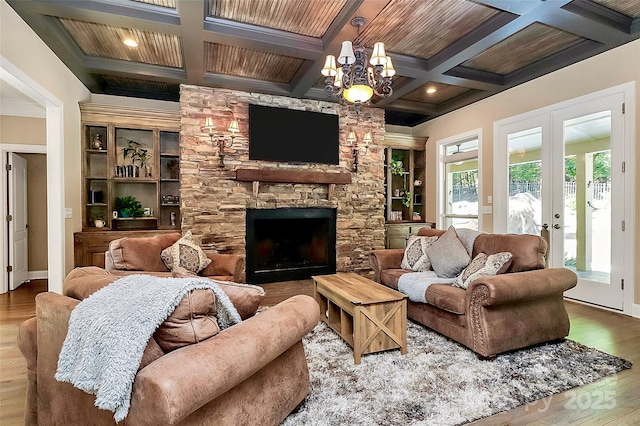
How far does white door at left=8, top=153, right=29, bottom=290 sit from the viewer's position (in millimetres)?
4574

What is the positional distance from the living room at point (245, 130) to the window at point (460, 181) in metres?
0.13

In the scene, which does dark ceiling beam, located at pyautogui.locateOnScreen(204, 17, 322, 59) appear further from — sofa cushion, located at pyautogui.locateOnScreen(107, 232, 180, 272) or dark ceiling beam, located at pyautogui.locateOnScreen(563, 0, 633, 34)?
dark ceiling beam, located at pyautogui.locateOnScreen(563, 0, 633, 34)

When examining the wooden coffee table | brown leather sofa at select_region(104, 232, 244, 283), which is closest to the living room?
brown leather sofa at select_region(104, 232, 244, 283)

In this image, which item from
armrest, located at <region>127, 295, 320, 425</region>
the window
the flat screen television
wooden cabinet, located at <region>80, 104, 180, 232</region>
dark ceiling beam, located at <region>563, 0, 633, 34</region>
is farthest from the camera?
the window

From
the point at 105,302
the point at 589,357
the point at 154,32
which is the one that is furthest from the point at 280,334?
the point at 154,32

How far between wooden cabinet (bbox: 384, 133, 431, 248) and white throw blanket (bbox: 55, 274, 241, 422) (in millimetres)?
5009

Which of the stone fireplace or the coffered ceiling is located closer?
the coffered ceiling

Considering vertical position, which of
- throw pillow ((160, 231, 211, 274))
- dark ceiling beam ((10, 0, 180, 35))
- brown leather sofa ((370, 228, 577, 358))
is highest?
dark ceiling beam ((10, 0, 180, 35))

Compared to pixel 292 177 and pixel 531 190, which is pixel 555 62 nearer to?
pixel 531 190

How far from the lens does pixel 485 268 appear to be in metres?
2.74

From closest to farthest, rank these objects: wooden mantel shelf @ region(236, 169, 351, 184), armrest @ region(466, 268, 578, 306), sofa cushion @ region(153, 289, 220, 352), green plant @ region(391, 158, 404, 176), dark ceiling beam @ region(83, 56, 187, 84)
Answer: sofa cushion @ region(153, 289, 220, 352), armrest @ region(466, 268, 578, 306), dark ceiling beam @ region(83, 56, 187, 84), wooden mantel shelf @ region(236, 169, 351, 184), green plant @ region(391, 158, 404, 176)

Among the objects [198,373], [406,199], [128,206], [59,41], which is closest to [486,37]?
[406,199]

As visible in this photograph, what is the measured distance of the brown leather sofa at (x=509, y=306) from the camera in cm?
238

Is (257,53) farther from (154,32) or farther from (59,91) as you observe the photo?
(59,91)
